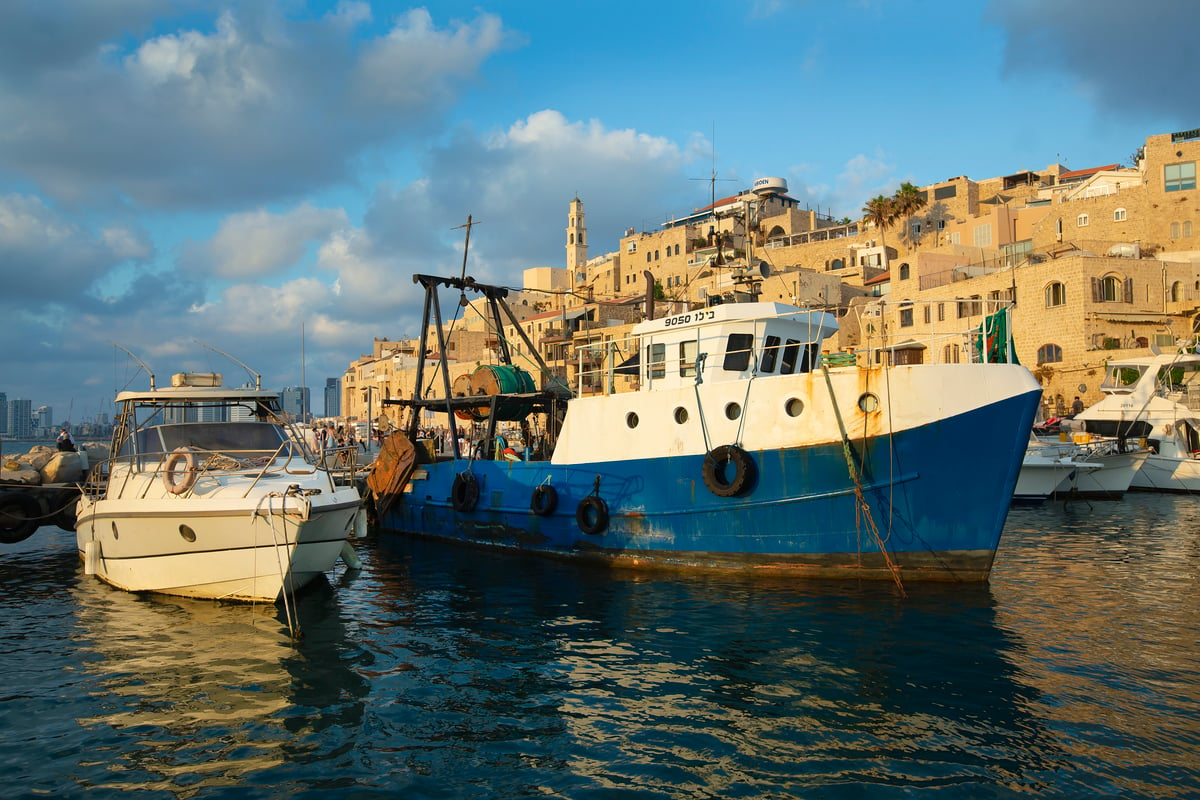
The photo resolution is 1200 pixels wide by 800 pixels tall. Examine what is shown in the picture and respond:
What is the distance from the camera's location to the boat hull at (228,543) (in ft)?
Answer: 36.9

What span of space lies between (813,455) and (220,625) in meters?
9.73

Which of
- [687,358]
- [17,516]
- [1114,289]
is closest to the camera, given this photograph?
[687,358]

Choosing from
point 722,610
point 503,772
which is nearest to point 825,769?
point 503,772

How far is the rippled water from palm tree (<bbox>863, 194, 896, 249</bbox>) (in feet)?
184

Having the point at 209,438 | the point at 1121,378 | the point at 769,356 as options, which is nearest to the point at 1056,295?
the point at 1121,378

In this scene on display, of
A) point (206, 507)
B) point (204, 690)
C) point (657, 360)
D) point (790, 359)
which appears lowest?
point (204, 690)

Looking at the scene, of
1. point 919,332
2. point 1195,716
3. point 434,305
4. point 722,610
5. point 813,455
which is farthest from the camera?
point 919,332

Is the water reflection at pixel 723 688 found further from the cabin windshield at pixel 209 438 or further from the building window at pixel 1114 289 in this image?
the building window at pixel 1114 289

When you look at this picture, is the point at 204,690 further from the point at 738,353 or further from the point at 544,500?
the point at 738,353

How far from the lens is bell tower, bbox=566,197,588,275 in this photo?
109500 mm

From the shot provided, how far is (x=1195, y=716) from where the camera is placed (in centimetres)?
776

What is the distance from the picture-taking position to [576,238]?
4338 inches

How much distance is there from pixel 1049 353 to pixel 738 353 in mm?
32040

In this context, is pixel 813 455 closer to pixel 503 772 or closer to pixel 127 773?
pixel 503 772
